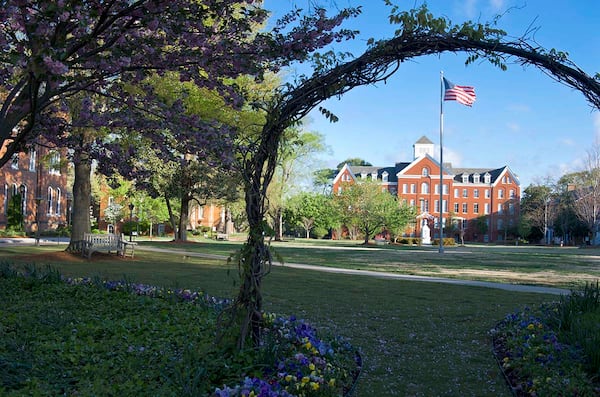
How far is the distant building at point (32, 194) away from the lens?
3419 centimetres

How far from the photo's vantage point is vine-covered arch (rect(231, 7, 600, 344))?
4391mm

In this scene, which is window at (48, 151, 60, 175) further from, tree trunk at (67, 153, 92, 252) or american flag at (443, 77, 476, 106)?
american flag at (443, 77, 476, 106)

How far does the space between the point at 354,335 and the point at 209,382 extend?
3308mm

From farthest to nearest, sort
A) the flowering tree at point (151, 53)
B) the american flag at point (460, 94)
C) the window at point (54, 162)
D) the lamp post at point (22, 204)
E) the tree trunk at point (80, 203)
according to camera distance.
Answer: the lamp post at point (22, 204) < the american flag at point (460, 94) < the window at point (54, 162) < the tree trunk at point (80, 203) < the flowering tree at point (151, 53)

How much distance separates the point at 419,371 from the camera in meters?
5.29

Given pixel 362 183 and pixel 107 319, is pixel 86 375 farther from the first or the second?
pixel 362 183

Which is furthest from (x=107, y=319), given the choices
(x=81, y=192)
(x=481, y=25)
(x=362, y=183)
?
(x=362, y=183)

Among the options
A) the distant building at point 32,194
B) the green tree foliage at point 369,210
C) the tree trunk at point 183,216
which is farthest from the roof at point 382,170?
the tree trunk at point 183,216

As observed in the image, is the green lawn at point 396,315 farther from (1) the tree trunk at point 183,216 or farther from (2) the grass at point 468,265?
(1) the tree trunk at point 183,216

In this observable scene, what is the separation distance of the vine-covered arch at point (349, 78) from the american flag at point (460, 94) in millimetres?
24925

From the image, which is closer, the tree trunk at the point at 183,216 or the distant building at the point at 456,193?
the tree trunk at the point at 183,216

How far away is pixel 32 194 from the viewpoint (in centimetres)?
3769

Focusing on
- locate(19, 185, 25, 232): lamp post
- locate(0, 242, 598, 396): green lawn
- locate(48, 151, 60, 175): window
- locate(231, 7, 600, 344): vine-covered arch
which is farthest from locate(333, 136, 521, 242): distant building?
locate(231, 7, 600, 344): vine-covered arch

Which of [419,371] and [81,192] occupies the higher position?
[81,192]
